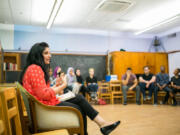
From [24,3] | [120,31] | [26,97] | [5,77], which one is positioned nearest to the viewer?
[26,97]

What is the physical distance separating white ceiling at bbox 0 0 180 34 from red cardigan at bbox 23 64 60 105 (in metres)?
3.72

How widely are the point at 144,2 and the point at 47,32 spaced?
4.04 meters

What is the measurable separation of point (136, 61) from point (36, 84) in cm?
682

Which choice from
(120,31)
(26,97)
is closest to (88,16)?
(120,31)

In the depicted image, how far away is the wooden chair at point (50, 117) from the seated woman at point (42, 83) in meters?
0.10

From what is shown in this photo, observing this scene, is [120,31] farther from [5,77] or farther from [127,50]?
[5,77]

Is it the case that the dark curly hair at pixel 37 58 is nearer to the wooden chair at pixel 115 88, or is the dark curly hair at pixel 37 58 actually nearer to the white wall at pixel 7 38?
the wooden chair at pixel 115 88

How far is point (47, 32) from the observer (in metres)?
7.53

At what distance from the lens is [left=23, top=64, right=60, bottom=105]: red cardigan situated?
1.62m

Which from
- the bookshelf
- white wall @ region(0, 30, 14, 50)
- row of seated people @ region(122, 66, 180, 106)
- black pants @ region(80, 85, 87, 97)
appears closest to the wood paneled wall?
row of seated people @ region(122, 66, 180, 106)

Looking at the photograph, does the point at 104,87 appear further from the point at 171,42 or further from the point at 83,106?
the point at 83,106

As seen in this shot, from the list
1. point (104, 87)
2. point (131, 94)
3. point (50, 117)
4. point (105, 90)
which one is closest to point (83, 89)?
point (104, 87)

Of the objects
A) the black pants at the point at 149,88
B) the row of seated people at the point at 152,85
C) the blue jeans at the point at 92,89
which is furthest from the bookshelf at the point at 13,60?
the black pants at the point at 149,88

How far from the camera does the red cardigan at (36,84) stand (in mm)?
1621
